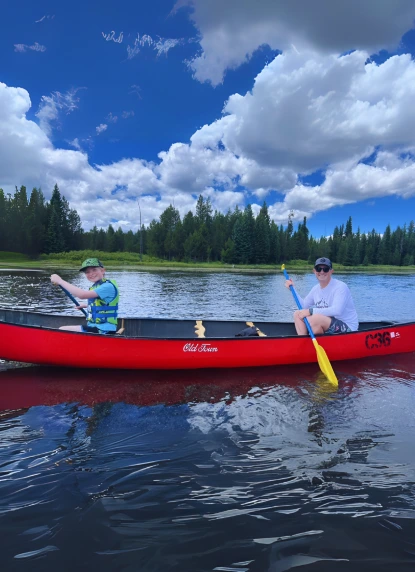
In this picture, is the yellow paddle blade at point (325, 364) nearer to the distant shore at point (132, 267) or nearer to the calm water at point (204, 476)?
the calm water at point (204, 476)

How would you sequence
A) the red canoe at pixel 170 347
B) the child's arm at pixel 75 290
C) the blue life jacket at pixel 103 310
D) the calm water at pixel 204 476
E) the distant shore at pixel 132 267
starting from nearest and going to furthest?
the calm water at pixel 204 476 → the child's arm at pixel 75 290 → the red canoe at pixel 170 347 → the blue life jacket at pixel 103 310 → the distant shore at pixel 132 267

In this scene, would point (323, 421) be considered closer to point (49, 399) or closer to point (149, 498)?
point (149, 498)

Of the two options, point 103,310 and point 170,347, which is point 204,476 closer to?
point 170,347

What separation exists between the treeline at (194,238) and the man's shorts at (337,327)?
236ft

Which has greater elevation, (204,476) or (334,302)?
(334,302)

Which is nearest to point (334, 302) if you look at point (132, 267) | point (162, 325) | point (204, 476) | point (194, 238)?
point (162, 325)

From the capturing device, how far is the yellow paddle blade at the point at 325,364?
23.0 feet

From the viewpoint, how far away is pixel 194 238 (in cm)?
8475

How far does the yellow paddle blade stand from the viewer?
276 inches

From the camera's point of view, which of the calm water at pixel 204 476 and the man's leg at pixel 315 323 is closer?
the calm water at pixel 204 476

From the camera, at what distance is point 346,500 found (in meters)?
3.30

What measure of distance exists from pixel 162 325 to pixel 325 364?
4.23 metres

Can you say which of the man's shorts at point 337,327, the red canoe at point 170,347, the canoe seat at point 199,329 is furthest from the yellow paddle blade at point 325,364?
the canoe seat at point 199,329

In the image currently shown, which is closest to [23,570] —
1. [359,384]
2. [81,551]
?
[81,551]
